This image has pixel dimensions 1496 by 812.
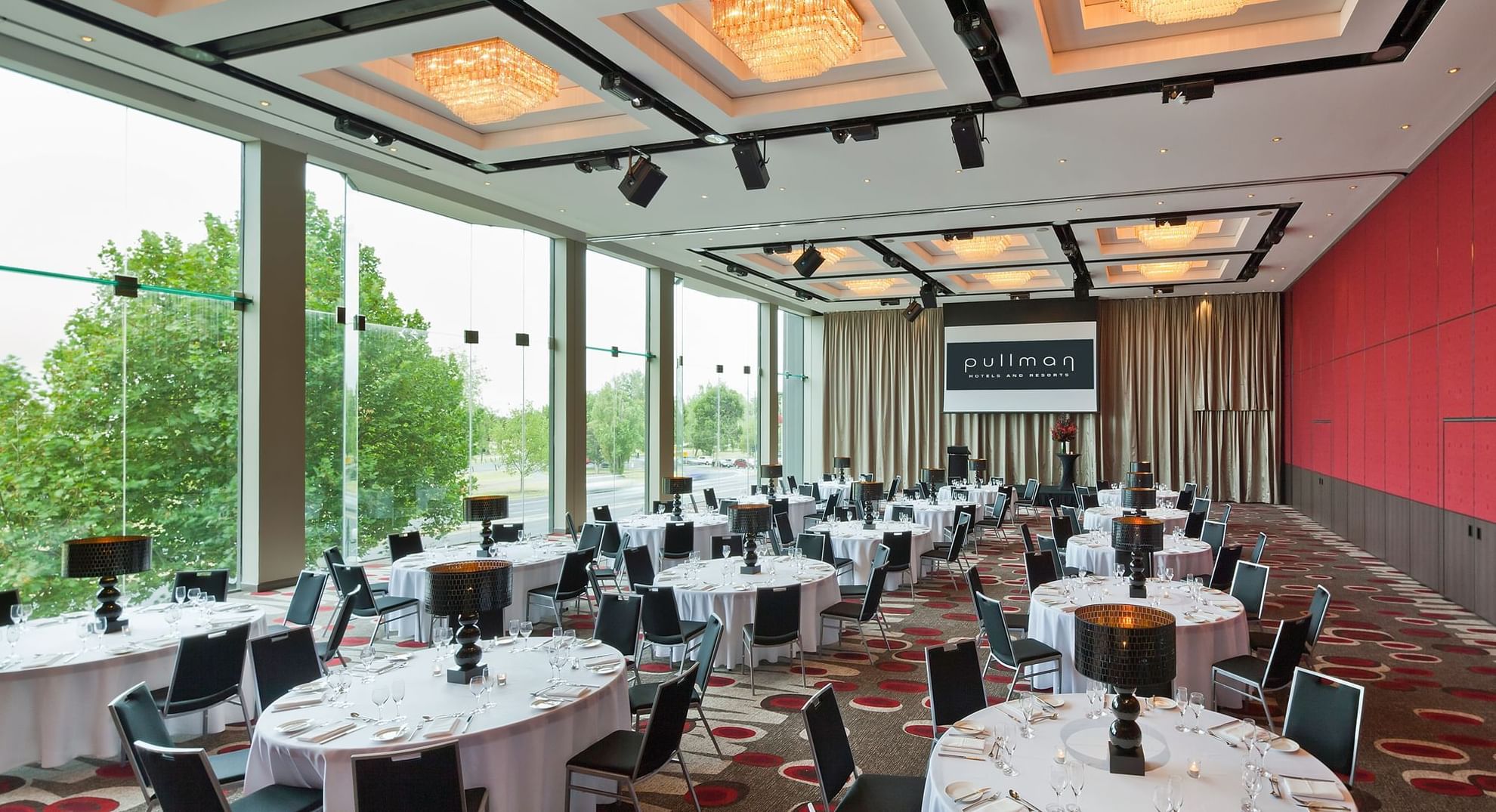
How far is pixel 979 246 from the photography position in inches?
590

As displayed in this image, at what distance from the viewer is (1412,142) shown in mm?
8883

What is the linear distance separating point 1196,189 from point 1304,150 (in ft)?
5.42

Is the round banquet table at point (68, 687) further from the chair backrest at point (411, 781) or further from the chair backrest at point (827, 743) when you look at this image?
the chair backrest at point (827, 743)

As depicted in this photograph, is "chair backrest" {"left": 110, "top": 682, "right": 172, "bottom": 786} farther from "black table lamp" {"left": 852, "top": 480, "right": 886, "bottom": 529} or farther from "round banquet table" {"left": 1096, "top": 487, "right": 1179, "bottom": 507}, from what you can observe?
"round banquet table" {"left": 1096, "top": 487, "right": 1179, "bottom": 507}

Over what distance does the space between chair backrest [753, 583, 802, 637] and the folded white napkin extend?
354 centimetres

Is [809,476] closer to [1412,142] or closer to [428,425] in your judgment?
[428,425]

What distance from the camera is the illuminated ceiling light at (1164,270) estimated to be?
1712 cm

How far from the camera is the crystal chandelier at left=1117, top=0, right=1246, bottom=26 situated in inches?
218

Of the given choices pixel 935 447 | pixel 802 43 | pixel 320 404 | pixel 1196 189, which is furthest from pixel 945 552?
pixel 935 447

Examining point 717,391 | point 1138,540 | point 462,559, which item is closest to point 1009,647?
point 1138,540

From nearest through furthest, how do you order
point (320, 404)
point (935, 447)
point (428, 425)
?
point (320, 404) < point (428, 425) < point (935, 447)

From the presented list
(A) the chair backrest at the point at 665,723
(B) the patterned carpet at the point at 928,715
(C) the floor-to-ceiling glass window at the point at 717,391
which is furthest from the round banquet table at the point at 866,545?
(C) the floor-to-ceiling glass window at the point at 717,391

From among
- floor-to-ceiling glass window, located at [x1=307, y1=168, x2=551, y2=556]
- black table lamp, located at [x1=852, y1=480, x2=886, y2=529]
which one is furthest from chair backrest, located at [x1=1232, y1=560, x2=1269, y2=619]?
floor-to-ceiling glass window, located at [x1=307, y1=168, x2=551, y2=556]

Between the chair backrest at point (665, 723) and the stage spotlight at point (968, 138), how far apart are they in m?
5.66
